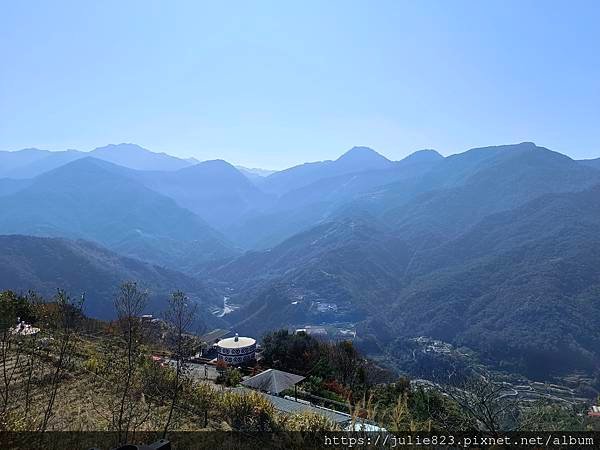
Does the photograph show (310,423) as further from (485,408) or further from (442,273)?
(442,273)

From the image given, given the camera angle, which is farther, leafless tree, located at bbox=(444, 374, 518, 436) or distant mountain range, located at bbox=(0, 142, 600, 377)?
distant mountain range, located at bbox=(0, 142, 600, 377)

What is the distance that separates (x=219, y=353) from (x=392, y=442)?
27271 mm

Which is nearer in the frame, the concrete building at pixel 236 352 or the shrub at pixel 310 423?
the shrub at pixel 310 423

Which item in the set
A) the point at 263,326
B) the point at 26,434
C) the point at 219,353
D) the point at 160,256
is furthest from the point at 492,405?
the point at 160,256

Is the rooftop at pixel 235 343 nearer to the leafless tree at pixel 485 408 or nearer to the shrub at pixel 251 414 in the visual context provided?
the shrub at pixel 251 414

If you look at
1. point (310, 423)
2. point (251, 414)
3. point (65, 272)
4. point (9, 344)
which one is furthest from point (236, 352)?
point (65, 272)

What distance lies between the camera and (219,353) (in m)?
29.1

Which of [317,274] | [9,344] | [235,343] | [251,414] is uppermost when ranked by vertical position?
[9,344]

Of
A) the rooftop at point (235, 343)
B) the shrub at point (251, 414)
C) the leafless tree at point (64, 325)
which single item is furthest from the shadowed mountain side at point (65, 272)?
the shrub at point (251, 414)

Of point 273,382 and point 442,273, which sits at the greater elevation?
point 273,382

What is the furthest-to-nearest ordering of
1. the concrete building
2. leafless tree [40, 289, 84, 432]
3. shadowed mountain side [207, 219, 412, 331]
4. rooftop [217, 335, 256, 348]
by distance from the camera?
shadowed mountain side [207, 219, 412, 331]
rooftop [217, 335, 256, 348]
the concrete building
leafless tree [40, 289, 84, 432]

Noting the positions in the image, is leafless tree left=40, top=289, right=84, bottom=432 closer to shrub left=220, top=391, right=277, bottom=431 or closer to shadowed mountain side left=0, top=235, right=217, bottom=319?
shrub left=220, top=391, right=277, bottom=431

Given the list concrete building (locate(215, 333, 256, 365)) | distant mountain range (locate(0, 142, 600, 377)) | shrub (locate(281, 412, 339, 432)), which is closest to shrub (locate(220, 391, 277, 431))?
shrub (locate(281, 412, 339, 432))

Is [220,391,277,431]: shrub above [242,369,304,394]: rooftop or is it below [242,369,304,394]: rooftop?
above
